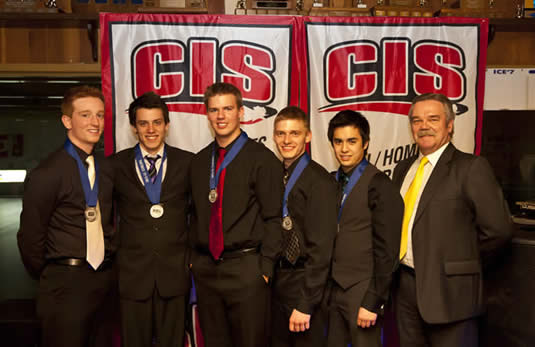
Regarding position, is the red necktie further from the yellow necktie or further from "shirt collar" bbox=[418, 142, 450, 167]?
"shirt collar" bbox=[418, 142, 450, 167]

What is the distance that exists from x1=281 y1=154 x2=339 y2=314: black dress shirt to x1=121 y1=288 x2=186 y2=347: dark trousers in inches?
28.8

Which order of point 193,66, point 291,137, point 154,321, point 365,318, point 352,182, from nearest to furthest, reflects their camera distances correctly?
point 365,318
point 352,182
point 291,137
point 154,321
point 193,66

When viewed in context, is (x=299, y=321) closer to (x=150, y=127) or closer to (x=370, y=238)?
(x=370, y=238)

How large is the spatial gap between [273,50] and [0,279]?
313 cm

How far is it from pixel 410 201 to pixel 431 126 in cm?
42

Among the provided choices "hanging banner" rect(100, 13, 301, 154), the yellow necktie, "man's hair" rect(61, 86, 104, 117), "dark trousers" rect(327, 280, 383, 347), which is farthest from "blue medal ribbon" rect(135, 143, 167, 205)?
the yellow necktie

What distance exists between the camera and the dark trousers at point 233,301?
2.23 metres

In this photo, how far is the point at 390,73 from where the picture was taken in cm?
322

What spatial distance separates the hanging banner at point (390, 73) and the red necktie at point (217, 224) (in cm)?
110

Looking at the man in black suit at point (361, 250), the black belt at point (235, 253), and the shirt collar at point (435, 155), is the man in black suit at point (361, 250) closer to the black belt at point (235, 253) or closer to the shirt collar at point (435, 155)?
the shirt collar at point (435, 155)

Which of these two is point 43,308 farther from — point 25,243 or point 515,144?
point 515,144

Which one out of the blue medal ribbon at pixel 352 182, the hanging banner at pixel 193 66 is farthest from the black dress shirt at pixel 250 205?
the hanging banner at pixel 193 66

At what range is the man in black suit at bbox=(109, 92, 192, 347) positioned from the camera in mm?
2381

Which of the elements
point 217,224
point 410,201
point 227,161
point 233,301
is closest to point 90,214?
point 217,224
